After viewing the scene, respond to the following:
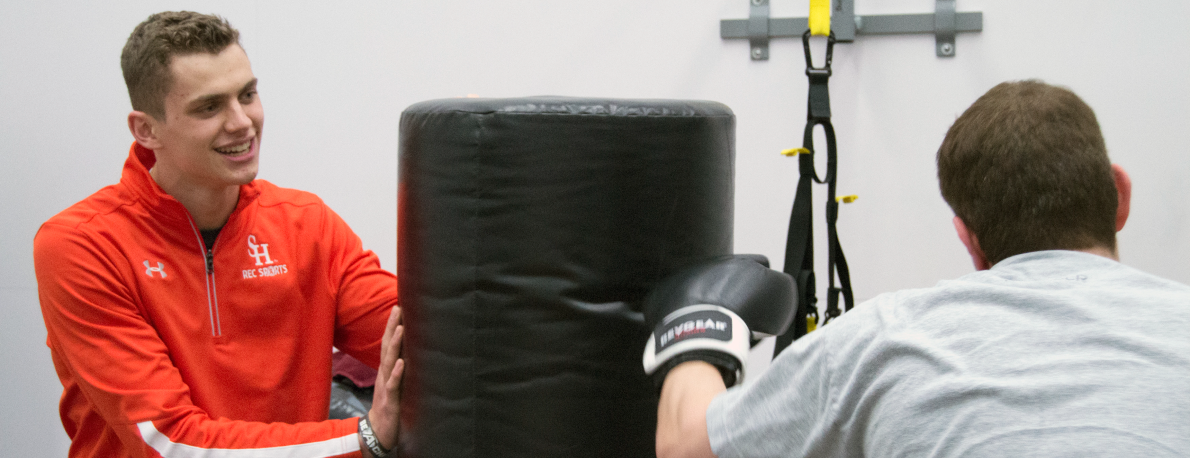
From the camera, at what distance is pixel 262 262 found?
162 cm

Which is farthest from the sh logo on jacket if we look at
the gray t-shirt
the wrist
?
the gray t-shirt

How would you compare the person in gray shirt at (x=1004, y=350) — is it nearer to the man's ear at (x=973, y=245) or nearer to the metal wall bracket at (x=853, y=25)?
the man's ear at (x=973, y=245)

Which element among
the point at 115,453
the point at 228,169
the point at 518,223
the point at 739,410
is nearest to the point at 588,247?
the point at 518,223

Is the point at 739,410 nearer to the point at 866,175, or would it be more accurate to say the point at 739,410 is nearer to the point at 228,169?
the point at 228,169

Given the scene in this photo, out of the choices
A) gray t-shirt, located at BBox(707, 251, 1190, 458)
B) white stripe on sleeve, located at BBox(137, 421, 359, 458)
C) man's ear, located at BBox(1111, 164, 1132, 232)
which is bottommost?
white stripe on sleeve, located at BBox(137, 421, 359, 458)

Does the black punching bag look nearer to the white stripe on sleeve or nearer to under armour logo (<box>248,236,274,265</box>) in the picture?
the white stripe on sleeve

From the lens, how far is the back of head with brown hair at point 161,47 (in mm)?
1559

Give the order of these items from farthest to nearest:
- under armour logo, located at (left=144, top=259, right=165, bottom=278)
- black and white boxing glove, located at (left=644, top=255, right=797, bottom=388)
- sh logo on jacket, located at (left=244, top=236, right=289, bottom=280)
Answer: sh logo on jacket, located at (left=244, top=236, right=289, bottom=280), under armour logo, located at (left=144, top=259, right=165, bottom=278), black and white boxing glove, located at (left=644, top=255, right=797, bottom=388)

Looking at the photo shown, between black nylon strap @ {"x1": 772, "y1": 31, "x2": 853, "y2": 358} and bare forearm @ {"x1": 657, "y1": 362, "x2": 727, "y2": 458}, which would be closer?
bare forearm @ {"x1": 657, "y1": 362, "x2": 727, "y2": 458}

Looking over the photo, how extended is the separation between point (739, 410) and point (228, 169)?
1.13 metres

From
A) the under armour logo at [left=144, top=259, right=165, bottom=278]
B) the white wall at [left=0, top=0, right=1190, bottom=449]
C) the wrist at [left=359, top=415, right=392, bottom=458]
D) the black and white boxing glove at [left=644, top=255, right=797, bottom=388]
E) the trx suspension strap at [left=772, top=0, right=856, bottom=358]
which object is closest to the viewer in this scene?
the black and white boxing glove at [left=644, top=255, right=797, bottom=388]

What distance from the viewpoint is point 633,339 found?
3.58ft

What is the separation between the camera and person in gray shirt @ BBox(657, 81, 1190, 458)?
2.31 feet

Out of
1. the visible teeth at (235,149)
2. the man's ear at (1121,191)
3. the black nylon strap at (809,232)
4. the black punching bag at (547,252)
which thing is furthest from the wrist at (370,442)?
the man's ear at (1121,191)
